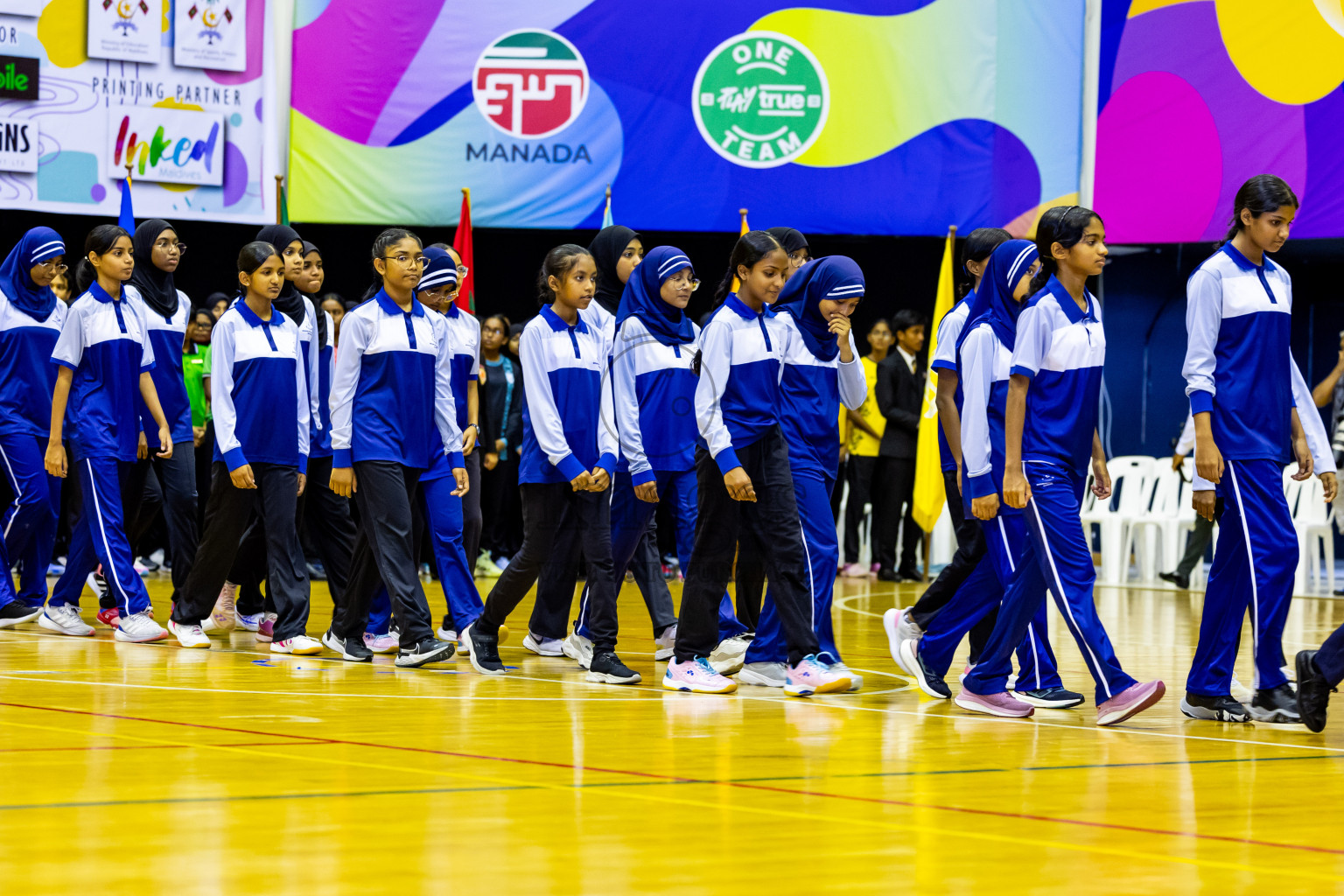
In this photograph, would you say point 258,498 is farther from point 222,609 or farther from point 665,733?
point 665,733

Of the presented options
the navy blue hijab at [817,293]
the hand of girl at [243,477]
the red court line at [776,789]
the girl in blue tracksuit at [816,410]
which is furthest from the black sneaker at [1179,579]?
the red court line at [776,789]

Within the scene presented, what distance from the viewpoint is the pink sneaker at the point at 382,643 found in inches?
A: 316

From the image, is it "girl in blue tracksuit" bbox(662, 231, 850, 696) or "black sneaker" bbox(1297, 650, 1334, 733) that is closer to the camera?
"black sneaker" bbox(1297, 650, 1334, 733)

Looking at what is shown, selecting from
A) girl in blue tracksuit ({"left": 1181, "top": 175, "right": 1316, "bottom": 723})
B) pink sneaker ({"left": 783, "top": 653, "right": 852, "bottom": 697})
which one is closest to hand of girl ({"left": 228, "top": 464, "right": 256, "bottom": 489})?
pink sneaker ({"left": 783, "top": 653, "right": 852, "bottom": 697})

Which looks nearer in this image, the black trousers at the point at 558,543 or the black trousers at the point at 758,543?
the black trousers at the point at 758,543

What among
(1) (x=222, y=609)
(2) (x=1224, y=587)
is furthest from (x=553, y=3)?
(2) (x=1224, y=587)

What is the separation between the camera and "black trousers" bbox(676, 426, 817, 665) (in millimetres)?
6633

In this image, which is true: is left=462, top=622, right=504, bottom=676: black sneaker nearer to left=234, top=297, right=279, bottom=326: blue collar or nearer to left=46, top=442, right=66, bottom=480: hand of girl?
left=234, top=297, right=279, bottom=326: blue collar

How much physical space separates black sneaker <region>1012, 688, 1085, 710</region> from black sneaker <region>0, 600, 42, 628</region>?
5137 millimetres

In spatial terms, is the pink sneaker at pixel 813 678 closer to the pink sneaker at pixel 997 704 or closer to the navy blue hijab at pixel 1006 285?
the pink sneaker at pixel 997 704

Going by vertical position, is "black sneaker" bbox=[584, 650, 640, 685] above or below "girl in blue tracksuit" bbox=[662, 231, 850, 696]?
below

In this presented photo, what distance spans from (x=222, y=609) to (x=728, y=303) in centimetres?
364

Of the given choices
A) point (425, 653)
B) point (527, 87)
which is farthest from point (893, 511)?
point (425, 653)

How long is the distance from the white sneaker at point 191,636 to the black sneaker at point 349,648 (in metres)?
0.64
